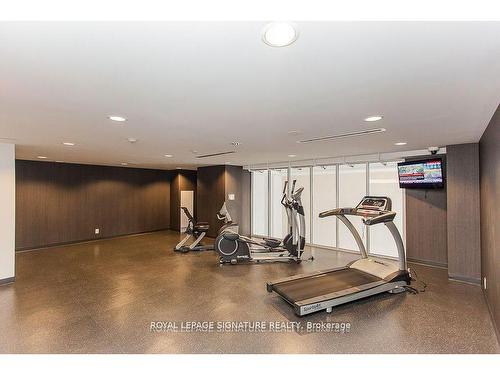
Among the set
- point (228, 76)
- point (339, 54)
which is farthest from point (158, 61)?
point (339, 54)

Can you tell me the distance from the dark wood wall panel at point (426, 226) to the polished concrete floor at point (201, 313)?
0.36 m

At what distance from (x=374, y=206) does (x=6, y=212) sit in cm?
614

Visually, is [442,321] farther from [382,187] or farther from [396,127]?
[382,187]

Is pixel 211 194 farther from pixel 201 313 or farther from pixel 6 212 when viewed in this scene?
pixel 201 313

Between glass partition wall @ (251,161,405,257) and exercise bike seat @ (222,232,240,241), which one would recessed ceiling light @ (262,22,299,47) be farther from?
glass partition wall @ (251,161,405,257)

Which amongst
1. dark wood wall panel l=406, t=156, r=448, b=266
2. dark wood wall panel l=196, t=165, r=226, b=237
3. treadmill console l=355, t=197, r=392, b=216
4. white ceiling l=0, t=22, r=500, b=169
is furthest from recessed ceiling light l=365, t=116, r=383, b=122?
dark wood wall panel l=196, t=165, r=226, b=237

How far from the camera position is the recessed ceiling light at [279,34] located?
3.98 ft

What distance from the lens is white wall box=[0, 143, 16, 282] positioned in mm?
4328

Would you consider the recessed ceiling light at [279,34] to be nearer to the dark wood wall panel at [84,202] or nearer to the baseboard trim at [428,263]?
the baseboard trim at [428,263]

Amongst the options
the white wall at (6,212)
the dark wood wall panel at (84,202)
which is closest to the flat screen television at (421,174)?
the white wall at (6,212)

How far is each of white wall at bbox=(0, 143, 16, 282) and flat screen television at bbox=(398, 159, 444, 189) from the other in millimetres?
7282

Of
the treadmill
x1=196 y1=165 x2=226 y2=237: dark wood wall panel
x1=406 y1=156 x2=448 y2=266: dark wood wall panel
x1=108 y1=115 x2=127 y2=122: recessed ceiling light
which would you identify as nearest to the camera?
x1=108 y1=115 x2=127 y2=122: recessed ceiling light

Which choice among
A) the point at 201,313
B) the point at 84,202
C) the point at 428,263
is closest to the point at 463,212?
the point at 428,263

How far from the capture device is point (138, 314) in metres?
3.21
